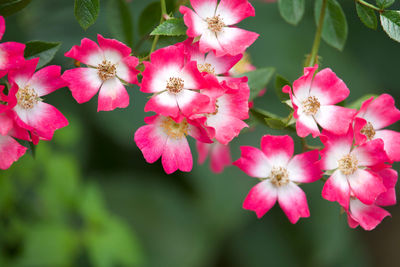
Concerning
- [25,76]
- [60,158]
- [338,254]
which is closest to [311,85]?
[25,76]

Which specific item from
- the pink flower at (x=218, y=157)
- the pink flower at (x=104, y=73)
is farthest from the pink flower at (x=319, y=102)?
the pink flower at (x=218, y=157)

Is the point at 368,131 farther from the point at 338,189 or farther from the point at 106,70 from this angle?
the point at 106,70

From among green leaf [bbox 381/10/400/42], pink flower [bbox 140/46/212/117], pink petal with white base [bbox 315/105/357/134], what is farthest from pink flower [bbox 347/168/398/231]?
pink flower [bbox 140/46/212/117]

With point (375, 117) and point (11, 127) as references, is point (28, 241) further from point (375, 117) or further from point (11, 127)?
point (375, 117)

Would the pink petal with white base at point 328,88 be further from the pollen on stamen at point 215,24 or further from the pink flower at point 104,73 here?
the pink flower at point 104,73

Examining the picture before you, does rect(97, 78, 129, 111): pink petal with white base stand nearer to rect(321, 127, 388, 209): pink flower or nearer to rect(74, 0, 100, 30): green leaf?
rect(74, 0, 100, 30): green leaf
